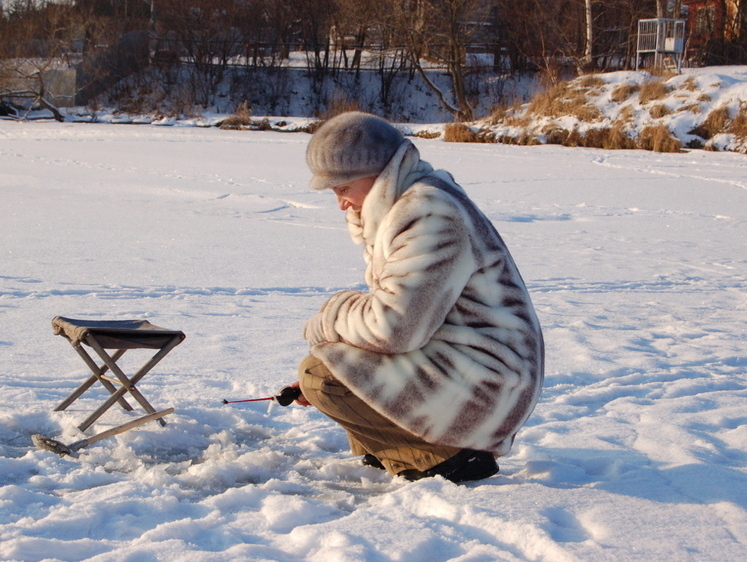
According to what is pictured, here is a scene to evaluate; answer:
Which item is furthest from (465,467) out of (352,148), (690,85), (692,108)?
(690,85)

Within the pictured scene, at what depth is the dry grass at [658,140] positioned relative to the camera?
16078mm

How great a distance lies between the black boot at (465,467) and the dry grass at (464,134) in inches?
672

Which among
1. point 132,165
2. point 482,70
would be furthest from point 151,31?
point 132,165

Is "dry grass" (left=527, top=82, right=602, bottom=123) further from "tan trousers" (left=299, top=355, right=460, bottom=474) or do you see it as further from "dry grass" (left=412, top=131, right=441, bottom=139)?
"tan trousers" (left=299, top=355, right=460, bottom=474)

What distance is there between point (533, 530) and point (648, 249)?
534 cm

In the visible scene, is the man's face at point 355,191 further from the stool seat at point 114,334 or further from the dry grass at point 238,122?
the dry grass at point 238,122

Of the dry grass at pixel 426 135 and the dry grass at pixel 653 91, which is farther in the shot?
the dry grass at pixel 426 135

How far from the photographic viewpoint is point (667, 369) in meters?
4.03

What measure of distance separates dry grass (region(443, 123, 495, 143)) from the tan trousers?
17.1 meters

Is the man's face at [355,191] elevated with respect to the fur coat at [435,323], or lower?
elevated

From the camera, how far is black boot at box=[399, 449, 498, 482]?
263 centimetres

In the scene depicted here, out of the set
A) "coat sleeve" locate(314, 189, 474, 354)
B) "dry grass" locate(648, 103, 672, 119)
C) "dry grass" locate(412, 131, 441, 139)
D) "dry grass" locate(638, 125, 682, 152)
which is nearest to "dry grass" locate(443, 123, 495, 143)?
Answer: "dry grass" locate(412, 131, 441, 139)

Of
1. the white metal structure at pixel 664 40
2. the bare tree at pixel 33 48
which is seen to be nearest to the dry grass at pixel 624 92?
the white metal structure at pixel 664 40

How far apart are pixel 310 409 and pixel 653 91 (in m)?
16.4
